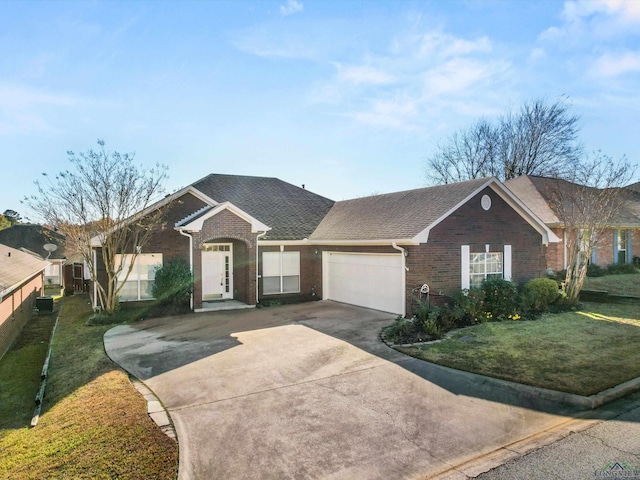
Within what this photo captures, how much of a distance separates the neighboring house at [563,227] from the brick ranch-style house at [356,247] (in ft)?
16.3

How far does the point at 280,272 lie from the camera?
17.5 meters

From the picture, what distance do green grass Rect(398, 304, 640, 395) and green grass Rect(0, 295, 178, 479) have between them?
593 centimetres

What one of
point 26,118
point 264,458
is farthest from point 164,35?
point 264,458

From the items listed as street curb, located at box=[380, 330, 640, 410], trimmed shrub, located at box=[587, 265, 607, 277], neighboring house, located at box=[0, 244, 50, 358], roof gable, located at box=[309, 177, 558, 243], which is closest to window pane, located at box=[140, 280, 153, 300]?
neighboring house, located at box=[0, 244, 50, 358]

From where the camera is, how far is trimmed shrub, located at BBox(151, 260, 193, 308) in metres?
15.0

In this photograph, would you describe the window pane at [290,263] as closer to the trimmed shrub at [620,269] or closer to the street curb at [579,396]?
the street curb at [579,396]

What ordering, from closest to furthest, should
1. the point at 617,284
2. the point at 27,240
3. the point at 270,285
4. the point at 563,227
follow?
the point at 270,285
the point at 617,284
the point at 563,227
the point at 27,240

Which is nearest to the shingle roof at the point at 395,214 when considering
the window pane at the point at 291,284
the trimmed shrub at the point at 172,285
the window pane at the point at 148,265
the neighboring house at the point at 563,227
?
the window pane at the point at 291,284

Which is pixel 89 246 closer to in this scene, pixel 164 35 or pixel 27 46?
pixel 27 46

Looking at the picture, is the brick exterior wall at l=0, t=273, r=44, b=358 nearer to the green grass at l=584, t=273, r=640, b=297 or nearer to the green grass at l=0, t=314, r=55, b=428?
the green grass at l=0, t=314, r=55, b=428

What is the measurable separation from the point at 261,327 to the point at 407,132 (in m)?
13.3

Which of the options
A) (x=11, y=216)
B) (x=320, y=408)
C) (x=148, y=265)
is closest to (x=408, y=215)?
(x=320, y=408)

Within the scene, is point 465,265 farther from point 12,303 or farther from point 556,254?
point 12,303

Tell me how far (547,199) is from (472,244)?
10216mm
